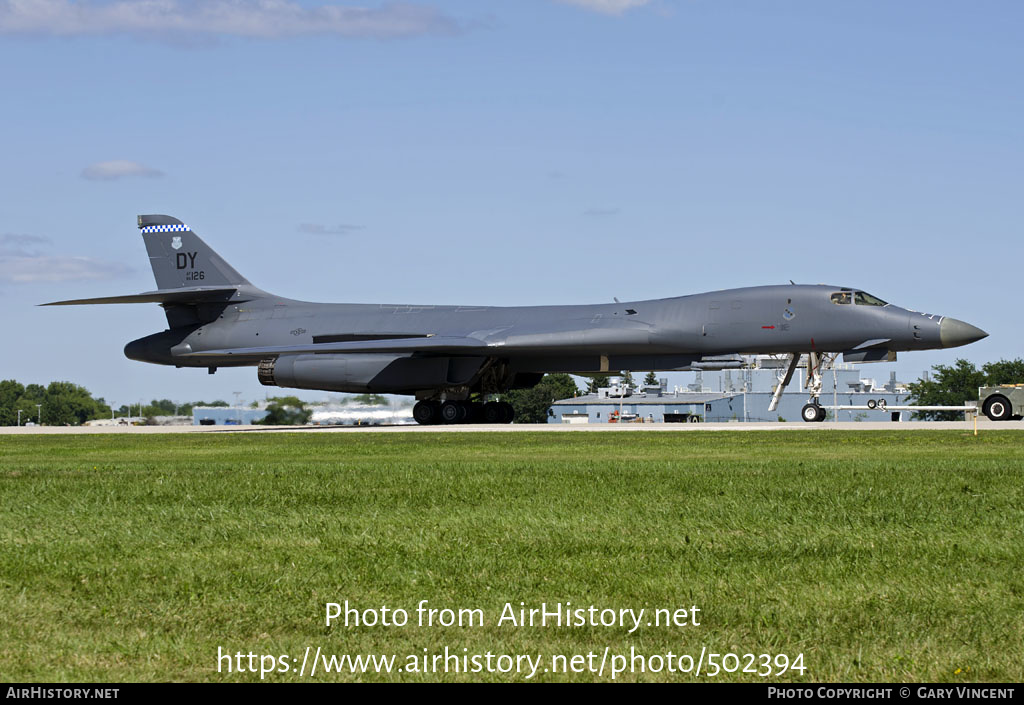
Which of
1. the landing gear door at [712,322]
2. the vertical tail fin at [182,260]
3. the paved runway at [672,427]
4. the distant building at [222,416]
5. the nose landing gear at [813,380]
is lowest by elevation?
the paved runway at [672,427]

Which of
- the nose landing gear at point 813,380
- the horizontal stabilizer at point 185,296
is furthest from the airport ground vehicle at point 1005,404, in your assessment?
the horizontal stabilizer at point 185,296

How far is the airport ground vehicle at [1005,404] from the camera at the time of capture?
30.6 meters

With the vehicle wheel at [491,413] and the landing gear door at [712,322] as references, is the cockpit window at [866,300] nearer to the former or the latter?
the landing gear door at [712,322]

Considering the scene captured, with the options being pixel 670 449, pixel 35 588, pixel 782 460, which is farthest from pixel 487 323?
pixel 35 588

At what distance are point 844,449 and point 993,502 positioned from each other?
26.4 ft

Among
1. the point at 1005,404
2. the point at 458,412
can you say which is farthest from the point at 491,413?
the point at 1005,404

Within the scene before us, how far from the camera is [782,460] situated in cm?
1302

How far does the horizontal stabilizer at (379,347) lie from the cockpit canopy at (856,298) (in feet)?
28.2

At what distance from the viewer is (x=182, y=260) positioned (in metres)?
35.3

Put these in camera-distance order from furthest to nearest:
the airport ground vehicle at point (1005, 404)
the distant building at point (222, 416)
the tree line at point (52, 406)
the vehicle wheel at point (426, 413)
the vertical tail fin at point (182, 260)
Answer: the tree line at point (52, 406), the distant building at point (222, 416), the vertical tail fin at point (182, 260), the vehicle wheel at point (426, 413), the airport ground vehicle at point (1005, 404)

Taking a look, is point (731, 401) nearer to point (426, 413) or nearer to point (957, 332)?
point (426, 413)

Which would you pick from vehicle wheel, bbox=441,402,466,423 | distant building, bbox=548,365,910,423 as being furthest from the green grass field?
distant building, bbox=548,365,910,423

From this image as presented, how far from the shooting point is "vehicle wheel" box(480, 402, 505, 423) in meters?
32.1

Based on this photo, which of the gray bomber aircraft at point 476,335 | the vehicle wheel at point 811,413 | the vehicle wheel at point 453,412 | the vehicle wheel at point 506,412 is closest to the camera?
the gray bomber aircraft at point 476,335
